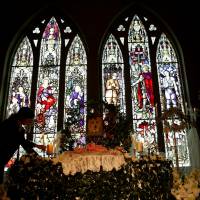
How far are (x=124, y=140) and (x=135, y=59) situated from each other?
4.76 meters

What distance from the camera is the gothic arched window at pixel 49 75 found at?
27.9ft

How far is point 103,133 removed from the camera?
4777 mm

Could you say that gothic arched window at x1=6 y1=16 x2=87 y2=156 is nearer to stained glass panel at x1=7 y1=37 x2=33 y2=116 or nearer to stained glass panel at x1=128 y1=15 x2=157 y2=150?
stained glass panel at x1=7 y1=37 x2=33 y2=116

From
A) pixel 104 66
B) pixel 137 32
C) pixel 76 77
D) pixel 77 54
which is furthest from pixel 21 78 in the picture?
pixel 137 32

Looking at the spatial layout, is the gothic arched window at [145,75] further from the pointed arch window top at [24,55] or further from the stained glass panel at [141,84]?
the pointed arch window top at [24,55]

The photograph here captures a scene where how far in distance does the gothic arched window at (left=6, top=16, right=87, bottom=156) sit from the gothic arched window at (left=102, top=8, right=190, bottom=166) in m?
0.72

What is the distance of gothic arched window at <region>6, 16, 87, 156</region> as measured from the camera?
8508mm

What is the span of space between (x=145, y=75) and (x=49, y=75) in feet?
8.14

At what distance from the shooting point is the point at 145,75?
913 centimetres

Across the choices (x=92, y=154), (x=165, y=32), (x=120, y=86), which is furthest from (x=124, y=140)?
(x=165, y=32)

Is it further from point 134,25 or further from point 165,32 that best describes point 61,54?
point 165,32

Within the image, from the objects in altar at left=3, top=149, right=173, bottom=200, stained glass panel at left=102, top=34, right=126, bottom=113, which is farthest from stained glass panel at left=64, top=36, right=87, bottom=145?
altar at left=3, top=149, right=173, bottom=200

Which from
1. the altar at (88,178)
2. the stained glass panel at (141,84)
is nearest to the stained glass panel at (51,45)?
the stained glass panel at (141,84)

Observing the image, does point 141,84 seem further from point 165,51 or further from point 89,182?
point 89,182
